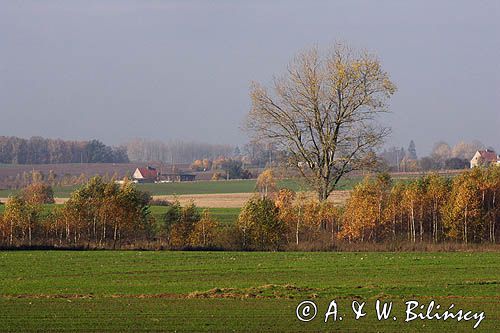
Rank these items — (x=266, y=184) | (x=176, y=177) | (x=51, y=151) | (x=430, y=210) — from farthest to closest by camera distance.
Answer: (x=51, y=151), (x=176, y=177), (x=266, y=184), (x=430, y=210)

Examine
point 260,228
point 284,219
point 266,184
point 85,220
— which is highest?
point 266,184

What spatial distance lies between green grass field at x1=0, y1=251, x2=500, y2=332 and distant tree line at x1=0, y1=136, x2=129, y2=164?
124 meters

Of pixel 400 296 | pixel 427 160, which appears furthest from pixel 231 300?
pixel 427 160

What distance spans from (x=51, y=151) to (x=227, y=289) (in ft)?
491

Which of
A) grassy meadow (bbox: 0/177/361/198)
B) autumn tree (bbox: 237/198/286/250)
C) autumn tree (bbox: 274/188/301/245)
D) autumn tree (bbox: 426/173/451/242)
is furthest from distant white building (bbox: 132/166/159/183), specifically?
autumn tree (bbox: 237/198/286/250)

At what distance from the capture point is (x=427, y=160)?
137 metres

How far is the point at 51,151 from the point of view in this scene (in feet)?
565

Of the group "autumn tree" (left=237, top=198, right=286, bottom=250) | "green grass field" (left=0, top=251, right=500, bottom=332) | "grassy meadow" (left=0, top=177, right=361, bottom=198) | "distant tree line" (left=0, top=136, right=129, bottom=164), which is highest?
"distant tree line" (left=0, top=136, right=129, bottom=164)

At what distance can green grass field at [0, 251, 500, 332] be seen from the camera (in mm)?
21172

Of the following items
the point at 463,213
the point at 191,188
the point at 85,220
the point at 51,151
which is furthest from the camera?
the point at 51,151

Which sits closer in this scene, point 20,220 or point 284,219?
point 20,220

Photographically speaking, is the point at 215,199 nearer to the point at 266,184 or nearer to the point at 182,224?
the point at 266,184

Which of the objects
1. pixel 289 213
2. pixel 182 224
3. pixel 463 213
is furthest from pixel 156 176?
pixel 463 213

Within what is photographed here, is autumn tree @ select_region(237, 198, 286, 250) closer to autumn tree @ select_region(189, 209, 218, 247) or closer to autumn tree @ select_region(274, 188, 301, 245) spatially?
autumn tree @ select_region(274, 188, 301, 245)
